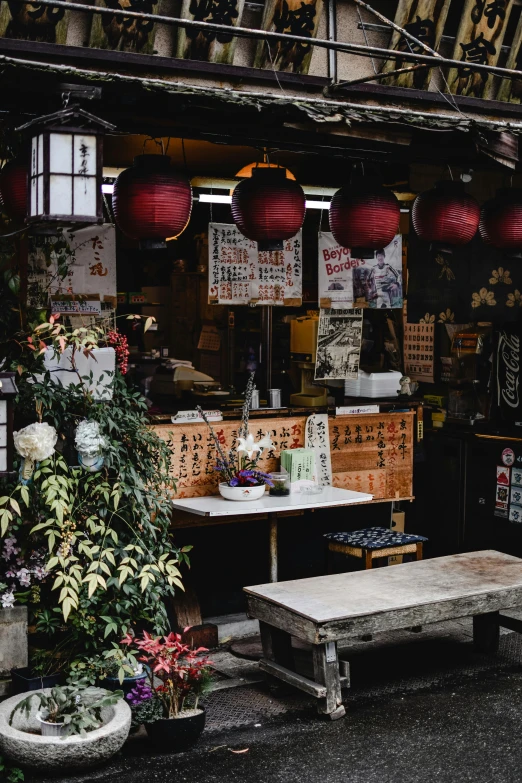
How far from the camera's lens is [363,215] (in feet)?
→ 27.1

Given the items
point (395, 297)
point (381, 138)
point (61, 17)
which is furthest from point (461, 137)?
point (61, 17)

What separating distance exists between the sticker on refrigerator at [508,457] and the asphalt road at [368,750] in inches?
162

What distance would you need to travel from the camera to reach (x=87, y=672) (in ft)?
23.3

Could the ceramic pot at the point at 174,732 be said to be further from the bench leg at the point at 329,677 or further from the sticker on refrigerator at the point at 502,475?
the sticker on refrigerator at the point at 502,475

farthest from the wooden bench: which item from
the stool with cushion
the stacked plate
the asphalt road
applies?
the stacked plate

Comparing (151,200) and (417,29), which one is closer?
(151,200)

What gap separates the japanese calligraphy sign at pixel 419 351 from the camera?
13.0m

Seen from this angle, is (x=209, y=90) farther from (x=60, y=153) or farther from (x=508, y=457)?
(x=508, y=457)

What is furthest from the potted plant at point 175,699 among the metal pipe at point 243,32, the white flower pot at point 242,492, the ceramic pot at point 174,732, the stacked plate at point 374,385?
the stacked plate at point 374,385

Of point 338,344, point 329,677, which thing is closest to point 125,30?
point 338,344

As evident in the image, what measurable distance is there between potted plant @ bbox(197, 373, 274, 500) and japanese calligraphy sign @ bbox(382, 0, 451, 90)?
3304 millimetres

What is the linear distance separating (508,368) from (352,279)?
8.62 ft

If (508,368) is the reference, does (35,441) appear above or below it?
below

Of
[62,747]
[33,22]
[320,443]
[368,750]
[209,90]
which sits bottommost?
[368,750]
